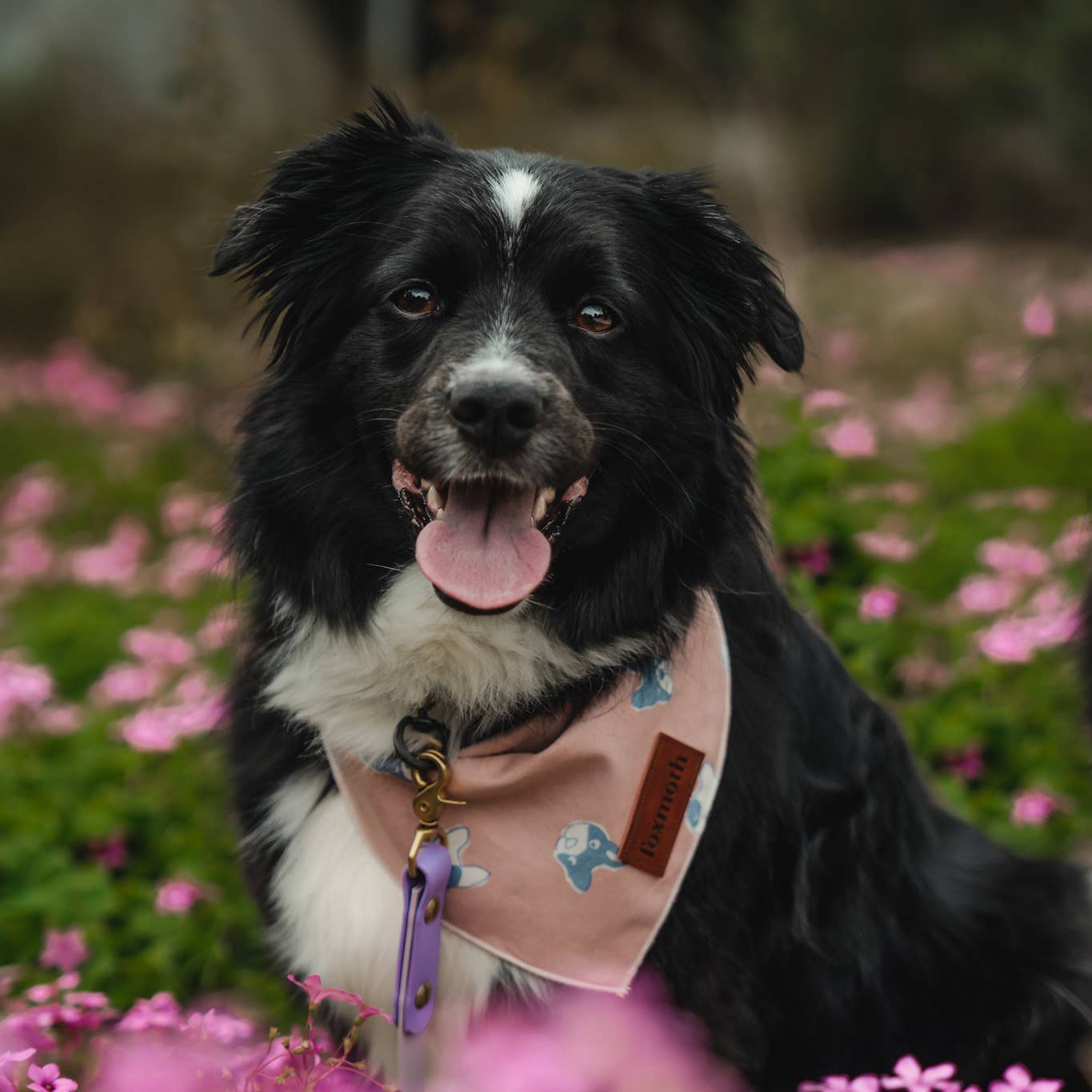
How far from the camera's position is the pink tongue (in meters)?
2.34

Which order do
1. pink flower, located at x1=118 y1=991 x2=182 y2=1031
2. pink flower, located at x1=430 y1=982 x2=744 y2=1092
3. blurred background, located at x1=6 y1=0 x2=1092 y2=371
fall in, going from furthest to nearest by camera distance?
blurred background, located at x1=6 y1=0 x2=1092 y2=371, pink flower, located at x1=118 y1=991 x2=182 y2=1031, pink flower, located at x1=430 y1=982 x2=744 y2=1092

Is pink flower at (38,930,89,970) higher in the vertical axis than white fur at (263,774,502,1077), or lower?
lower

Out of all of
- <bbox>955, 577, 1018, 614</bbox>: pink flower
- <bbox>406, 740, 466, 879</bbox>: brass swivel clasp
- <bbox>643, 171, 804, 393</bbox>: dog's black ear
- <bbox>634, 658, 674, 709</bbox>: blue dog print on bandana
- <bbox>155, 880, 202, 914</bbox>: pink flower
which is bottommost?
<bbox>155, 880, 202, 914</bbox>: pink flower

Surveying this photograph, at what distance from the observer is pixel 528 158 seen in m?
2.67

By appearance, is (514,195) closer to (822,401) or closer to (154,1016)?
(822,401)

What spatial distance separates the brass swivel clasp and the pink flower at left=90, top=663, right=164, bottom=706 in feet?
6.86

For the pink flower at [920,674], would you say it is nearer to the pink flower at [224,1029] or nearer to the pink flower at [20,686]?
the pink flower at [224,1029]

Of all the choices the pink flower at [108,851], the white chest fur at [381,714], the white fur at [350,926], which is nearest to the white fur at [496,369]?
the white chest fur at [381,714]

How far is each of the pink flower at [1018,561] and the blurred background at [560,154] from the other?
0.05ft

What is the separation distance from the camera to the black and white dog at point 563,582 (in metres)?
2.50

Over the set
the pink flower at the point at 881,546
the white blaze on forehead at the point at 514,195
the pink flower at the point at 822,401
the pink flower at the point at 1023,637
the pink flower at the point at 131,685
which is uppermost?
the white blaze on forehead at the point at 514,195

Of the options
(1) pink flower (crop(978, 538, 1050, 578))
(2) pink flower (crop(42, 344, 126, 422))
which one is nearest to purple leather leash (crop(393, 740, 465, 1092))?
(1) pink flower (crop(978, 538, 1050, 578))

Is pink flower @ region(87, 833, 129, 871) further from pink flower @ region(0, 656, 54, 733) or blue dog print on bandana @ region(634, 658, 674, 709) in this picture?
blue dog print on bandana @ region(634, 658, 674, 709)

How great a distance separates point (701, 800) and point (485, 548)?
662 mm
